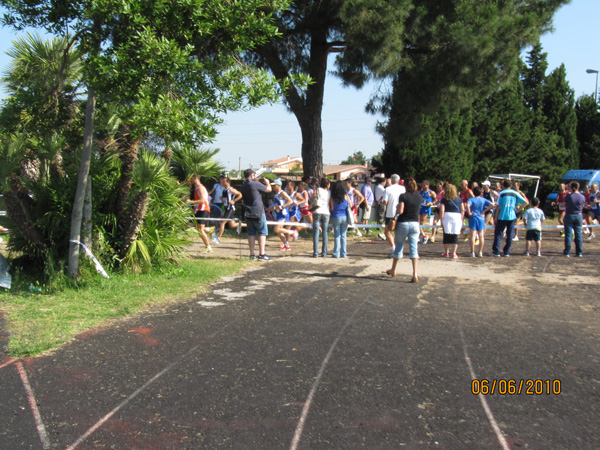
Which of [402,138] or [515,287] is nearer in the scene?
[515,287]

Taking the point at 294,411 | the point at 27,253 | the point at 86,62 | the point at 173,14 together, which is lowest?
the point at 294,411

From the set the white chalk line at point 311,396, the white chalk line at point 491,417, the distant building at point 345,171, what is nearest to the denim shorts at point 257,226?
the white chalk line at point 311,396

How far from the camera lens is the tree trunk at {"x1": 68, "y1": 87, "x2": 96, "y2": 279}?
8.23m

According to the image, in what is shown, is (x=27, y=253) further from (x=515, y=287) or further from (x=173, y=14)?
(x=515, y=287)

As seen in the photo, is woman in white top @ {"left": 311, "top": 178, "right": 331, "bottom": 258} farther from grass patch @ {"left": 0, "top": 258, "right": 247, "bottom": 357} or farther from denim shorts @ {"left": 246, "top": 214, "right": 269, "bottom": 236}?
grass patch @ {"left": 0, "top": 258, "right": 247, "bottom": 357}

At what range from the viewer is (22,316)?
22.2 ft

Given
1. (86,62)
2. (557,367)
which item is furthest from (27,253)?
(557,367)

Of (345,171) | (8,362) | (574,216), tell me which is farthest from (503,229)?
(345,171)

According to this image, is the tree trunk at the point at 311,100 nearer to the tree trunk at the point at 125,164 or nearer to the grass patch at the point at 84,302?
the grass patch at the point at 84,302

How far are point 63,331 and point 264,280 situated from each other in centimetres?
385

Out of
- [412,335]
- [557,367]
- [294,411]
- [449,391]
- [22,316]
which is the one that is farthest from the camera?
[22,316]

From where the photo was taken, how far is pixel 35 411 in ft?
13.5
